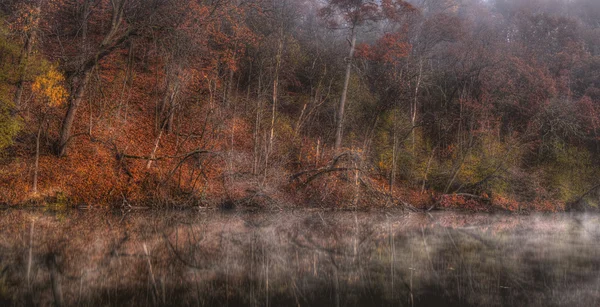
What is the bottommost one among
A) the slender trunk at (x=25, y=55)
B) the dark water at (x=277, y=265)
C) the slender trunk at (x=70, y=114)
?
the dark water at (x=277, y=265)

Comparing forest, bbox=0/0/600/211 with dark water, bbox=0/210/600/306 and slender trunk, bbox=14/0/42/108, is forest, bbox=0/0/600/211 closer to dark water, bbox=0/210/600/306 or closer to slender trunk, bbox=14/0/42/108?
slender trunk, bbox=14/0/42/108

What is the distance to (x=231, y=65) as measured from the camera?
86.0ft

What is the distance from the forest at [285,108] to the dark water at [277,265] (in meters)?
5.07

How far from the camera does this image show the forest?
62.0 ft

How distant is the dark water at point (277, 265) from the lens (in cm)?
655

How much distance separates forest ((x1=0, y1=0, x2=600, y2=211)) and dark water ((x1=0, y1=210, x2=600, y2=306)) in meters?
5.07

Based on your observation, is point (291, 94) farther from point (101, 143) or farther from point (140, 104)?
point (101, 143)

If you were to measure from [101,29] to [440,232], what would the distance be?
69.8ft

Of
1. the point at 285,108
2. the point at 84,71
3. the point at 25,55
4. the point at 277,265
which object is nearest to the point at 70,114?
the point at 84,71

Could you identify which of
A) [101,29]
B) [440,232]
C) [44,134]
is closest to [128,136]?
[44,134]

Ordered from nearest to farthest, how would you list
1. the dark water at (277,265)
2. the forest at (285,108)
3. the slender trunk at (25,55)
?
the dark water at (277,265), the slender trunk at (25,55), the forest at (285,108)

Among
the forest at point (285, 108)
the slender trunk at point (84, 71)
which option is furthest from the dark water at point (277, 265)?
the slender trunk at point (84, 71)

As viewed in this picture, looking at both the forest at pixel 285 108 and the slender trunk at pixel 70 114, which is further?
the slender trunk at pixel 70 114

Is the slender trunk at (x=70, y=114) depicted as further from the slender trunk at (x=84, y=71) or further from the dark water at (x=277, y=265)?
the dark water at (x=277, y=265)
